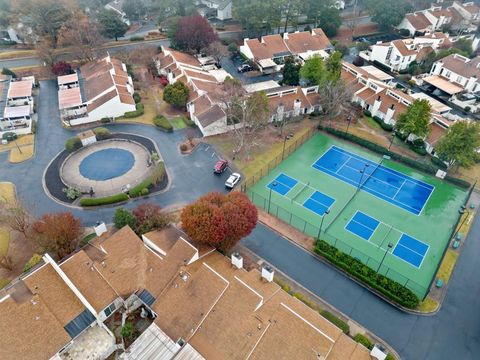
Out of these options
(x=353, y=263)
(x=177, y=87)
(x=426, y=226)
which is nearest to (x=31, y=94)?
(x=177, y=87)

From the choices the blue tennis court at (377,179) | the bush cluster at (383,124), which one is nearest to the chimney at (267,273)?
the blue tennis court at (377,179)

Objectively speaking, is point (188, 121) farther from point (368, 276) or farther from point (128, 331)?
point (368, 276)

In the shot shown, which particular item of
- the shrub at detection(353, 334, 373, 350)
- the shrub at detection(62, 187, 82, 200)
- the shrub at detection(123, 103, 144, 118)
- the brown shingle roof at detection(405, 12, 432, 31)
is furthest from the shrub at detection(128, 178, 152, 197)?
the brown shingle roof at detection(405, 12, 432, 31)

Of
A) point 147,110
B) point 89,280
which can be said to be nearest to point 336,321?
point 89,280

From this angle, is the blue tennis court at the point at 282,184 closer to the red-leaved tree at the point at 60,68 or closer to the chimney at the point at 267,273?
the chimney at the point at 267,273

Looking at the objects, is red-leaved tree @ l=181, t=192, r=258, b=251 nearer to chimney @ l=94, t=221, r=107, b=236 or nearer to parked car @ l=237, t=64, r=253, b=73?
chimney @ l=94, t=221, r=107, b=236
